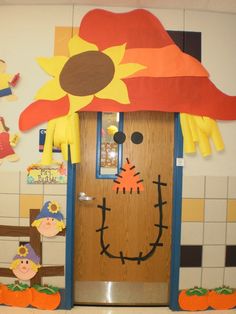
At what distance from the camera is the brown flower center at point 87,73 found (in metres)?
2.18

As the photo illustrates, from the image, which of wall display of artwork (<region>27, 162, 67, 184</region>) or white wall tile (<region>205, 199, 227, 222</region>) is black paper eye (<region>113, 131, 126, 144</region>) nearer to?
wall display of artwork (<region>27, 162, 67, 184</region>)

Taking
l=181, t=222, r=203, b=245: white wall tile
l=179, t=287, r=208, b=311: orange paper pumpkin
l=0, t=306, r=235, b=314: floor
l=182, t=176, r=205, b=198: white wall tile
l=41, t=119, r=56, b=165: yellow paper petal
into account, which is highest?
l=41, t=119, r=56, b=165: yellow paper petal

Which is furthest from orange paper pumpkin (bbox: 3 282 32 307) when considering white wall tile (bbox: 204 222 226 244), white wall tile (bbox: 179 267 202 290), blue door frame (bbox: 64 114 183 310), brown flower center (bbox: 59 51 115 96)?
brown flower center (bbox: 59 51 115 96)

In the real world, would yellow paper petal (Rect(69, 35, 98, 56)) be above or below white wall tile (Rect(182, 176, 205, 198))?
above

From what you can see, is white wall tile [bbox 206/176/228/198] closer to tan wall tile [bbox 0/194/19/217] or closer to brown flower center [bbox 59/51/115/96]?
brown flower center [bbox 59/51/115/96]

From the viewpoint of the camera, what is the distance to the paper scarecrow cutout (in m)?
2.17

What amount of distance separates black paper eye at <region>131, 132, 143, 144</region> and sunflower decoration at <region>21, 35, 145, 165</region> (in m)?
0.31

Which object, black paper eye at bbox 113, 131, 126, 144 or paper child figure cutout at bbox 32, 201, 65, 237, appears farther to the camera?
black paper eye at bbox 113, 131, 126, 144

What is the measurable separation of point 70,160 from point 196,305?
161 cm

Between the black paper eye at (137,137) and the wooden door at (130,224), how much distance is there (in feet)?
0.09

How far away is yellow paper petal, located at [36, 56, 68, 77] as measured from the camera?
2199 mm

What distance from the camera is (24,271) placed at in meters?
2.22

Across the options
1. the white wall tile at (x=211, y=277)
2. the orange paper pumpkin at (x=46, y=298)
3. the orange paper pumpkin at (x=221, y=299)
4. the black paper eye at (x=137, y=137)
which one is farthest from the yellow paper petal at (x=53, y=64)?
the orange paper pumpkin at (x=221, y=299)

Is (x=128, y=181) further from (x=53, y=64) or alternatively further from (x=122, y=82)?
(x=53, y=64)
